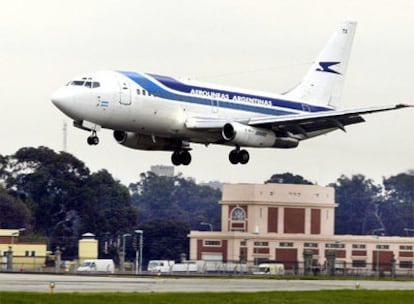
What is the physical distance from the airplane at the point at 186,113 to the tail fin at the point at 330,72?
5.43 feet

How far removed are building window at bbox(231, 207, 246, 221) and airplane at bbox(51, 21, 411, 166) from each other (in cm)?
6776

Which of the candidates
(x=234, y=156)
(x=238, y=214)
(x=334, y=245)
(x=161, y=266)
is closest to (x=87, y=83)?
(x=234, y=156)

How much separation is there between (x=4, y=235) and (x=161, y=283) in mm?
78728

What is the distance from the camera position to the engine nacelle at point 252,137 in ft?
288

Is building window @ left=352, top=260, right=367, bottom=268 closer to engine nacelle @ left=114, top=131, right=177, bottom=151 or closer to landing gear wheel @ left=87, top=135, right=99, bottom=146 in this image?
engine nacelle @ left=114, top=131, right=177, bottom=151

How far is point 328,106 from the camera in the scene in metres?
103

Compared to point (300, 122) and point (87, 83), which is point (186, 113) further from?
point (300, 122)

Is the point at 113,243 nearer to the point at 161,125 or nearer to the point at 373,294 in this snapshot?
the point at 161,125

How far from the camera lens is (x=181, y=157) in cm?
9238

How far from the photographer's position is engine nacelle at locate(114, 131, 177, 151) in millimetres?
89000

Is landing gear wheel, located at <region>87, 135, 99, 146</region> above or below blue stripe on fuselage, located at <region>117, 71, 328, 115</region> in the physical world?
below

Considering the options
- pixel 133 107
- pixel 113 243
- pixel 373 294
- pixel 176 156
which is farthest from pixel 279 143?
pixel 113 243

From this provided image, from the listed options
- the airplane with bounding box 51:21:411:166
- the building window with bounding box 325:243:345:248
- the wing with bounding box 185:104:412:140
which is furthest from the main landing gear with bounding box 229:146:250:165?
the building window with bounding box 325:243:345:248

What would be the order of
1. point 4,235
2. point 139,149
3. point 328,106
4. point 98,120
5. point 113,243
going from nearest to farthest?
point 98,120, point 139,149, point 328,106, point 4,235, point 113,243
